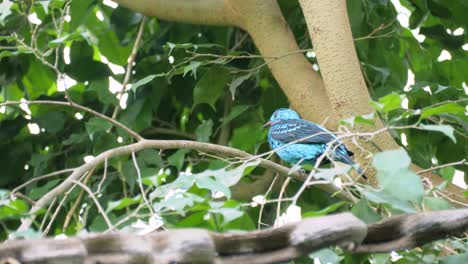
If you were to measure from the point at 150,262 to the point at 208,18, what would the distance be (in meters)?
2.23

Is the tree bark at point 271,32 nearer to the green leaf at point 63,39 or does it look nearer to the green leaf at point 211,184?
the green leaf at point 63,39

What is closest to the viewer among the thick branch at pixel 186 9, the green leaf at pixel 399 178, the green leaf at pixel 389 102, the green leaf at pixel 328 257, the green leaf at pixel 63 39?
the green leaf at pixel 399 178

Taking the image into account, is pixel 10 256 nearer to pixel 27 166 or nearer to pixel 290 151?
pixel 290 151

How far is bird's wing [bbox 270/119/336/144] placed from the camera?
3.87 metres

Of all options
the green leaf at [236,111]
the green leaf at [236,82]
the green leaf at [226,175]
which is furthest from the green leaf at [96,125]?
the green leaf at [226,175]

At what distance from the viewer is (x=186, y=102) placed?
4.63 m

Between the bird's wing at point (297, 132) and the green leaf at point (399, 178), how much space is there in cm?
153

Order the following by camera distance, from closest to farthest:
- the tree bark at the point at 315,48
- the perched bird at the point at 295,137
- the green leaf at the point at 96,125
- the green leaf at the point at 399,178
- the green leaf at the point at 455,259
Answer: the green leaf at the point at 399,178 → the green leaf at the point at 455,259 → the tree bark at the point at 315,48 → the green leaf at the point at 96,125 → the perched bird at the point at 295,137

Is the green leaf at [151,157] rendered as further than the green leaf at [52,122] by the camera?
No

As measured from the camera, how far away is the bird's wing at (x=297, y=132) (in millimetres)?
3871

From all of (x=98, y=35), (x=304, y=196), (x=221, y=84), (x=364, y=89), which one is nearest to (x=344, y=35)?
(x=364, y=89)

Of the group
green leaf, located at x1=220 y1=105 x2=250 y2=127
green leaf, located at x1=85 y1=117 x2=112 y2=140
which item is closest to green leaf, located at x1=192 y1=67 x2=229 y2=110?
green leaf, located at x1=220 y1=105 x2=250 y2=127

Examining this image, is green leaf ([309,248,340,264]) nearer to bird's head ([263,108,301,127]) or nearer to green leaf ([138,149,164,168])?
green leaf ([138,149,164,168])

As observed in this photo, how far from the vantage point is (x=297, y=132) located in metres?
4.06
